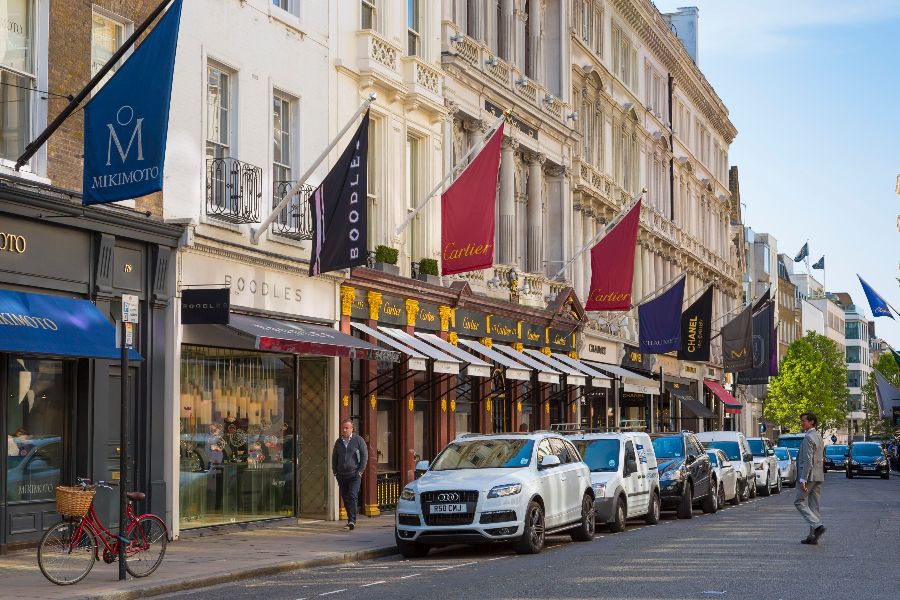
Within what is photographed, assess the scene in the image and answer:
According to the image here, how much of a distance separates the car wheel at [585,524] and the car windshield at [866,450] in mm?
43937

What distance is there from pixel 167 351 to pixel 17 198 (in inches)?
163

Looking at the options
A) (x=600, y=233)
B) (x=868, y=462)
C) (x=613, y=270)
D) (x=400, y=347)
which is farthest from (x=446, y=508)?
(x=868, y=462)

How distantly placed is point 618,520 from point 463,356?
6.32 metres

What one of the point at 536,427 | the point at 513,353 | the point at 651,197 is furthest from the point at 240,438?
the point at 651,197

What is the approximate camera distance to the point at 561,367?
117 feet

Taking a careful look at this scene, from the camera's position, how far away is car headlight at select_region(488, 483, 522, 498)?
19062 mm

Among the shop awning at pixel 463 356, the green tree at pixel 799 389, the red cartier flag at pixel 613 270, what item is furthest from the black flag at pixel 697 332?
the green tree at pixel 799 389

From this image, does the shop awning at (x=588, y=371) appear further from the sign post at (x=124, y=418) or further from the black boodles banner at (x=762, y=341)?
the sign post at (x=124, y=418)

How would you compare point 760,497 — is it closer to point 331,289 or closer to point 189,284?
point 331,289

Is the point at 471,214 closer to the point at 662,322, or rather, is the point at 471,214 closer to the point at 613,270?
the point at 613,270

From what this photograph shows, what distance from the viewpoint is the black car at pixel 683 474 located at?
93.3 ft

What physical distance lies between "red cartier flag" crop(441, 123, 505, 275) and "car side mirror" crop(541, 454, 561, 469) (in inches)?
311

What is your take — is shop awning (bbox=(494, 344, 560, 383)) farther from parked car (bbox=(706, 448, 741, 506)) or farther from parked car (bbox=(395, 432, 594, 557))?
parked car (bbox=(395, 432, 594, 557))

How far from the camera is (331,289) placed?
→ 26.0 m
